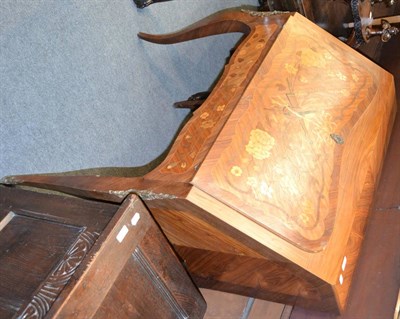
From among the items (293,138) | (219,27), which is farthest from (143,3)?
(293,138)

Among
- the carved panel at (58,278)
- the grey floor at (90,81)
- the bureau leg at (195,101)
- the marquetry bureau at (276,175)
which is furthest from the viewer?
the bureau leg at (195,101)

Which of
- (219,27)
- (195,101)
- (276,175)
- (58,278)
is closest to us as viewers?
(58,278)

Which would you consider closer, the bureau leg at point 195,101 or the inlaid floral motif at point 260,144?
the inlaid floral motif at point 260,144

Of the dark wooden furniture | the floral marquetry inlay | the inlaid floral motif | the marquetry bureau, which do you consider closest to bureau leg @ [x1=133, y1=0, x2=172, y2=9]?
the marquetry bureau

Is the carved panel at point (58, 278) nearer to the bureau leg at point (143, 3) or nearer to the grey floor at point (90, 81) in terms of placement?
the grey floor at point (90, 81)

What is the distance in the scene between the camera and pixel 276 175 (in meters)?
1.22

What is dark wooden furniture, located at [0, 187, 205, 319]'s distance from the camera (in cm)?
93

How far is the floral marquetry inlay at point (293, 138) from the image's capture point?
1.16 meters

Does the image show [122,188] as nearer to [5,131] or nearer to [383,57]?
[5,131]

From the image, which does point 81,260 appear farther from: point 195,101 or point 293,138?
point 195,101

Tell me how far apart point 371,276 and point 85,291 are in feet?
2.99

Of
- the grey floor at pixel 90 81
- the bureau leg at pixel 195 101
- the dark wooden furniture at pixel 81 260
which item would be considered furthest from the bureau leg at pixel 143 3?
the dark wooden furniture at pixel 81 260

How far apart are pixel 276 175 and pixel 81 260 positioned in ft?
1.79

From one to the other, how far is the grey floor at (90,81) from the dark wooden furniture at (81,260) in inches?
19.6
